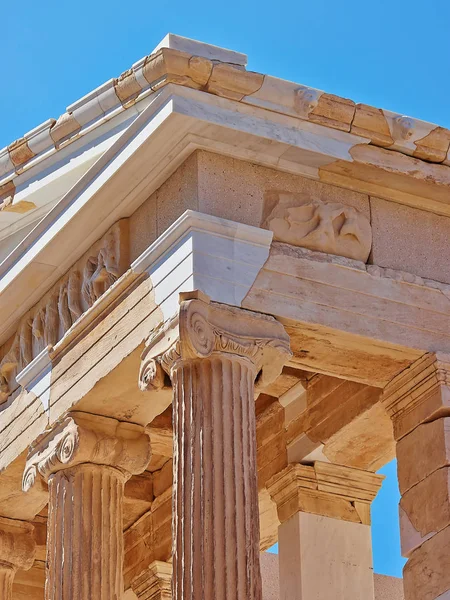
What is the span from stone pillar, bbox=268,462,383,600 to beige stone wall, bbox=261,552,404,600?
3825 millimetres

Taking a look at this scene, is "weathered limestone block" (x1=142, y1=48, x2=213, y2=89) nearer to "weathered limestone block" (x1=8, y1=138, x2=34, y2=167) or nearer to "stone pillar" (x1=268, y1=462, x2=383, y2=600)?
"weathered limestone block" (x1=8, y1=138, x2=34, y2=167)

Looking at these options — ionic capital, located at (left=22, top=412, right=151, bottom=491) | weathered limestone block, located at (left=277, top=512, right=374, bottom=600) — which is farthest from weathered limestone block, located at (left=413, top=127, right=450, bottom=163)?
weathered limestone block, located at (left=277, top=512, right=374, bottom=600)

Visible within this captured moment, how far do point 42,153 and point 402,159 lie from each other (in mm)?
4901

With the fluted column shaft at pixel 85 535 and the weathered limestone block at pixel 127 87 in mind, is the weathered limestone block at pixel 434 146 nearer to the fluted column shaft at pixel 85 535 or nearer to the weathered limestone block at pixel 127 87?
the weathered limestone block at pixel 127 87

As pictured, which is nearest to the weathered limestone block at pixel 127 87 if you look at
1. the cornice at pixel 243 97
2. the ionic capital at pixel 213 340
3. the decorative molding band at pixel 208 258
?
the cornice at pixel 243 97

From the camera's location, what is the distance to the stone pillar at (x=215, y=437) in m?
18.9

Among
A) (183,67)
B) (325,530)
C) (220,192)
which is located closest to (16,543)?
(325,530)

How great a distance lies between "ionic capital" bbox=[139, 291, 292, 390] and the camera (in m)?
19.7

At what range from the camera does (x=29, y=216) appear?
960 inches

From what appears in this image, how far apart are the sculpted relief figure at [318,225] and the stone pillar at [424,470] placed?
1.59 m

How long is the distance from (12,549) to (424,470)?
20.9ft

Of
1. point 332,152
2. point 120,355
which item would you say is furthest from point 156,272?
point 332,152

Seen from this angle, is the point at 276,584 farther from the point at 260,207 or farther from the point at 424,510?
the point at 260,207

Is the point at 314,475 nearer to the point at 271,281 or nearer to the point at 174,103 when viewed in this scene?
the point at 271,281
